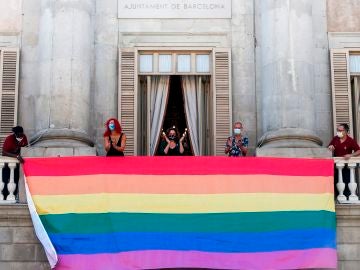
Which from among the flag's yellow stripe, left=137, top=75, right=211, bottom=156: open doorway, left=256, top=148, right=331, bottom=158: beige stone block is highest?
left=137, top=75, right=211, bottom=156: open doorway

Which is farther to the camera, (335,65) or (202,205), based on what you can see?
(335,65)

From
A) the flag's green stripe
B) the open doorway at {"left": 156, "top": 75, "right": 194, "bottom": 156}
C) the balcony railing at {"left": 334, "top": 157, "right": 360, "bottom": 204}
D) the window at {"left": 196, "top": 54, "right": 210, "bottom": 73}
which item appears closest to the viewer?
the flag's green stripe

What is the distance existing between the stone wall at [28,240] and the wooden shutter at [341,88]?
371cm

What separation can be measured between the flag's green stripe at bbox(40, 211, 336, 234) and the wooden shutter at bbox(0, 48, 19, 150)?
409 centimetres

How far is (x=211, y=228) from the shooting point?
14.5m

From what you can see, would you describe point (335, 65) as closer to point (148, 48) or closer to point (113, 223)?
point (148, 48)

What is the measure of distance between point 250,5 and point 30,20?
209 inches

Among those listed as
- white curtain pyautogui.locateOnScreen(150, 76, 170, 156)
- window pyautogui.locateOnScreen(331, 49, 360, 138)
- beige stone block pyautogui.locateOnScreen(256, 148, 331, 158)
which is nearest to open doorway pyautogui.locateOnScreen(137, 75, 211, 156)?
white curtain pyautogui.locateOnScreen(150, 76, 170, 156)

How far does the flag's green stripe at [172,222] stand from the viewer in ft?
47.4

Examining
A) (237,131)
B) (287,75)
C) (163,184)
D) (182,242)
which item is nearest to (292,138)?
(237,131)

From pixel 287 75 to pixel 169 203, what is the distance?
440 cm

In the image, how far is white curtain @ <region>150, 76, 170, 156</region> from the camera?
18172 millimetres

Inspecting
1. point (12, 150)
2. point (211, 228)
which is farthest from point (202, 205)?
point (12, 150)

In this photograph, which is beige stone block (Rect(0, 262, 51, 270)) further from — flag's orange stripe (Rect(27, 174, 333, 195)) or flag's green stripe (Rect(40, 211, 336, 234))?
flag's orange stripe (Rect(27, 174, 333, 195))
